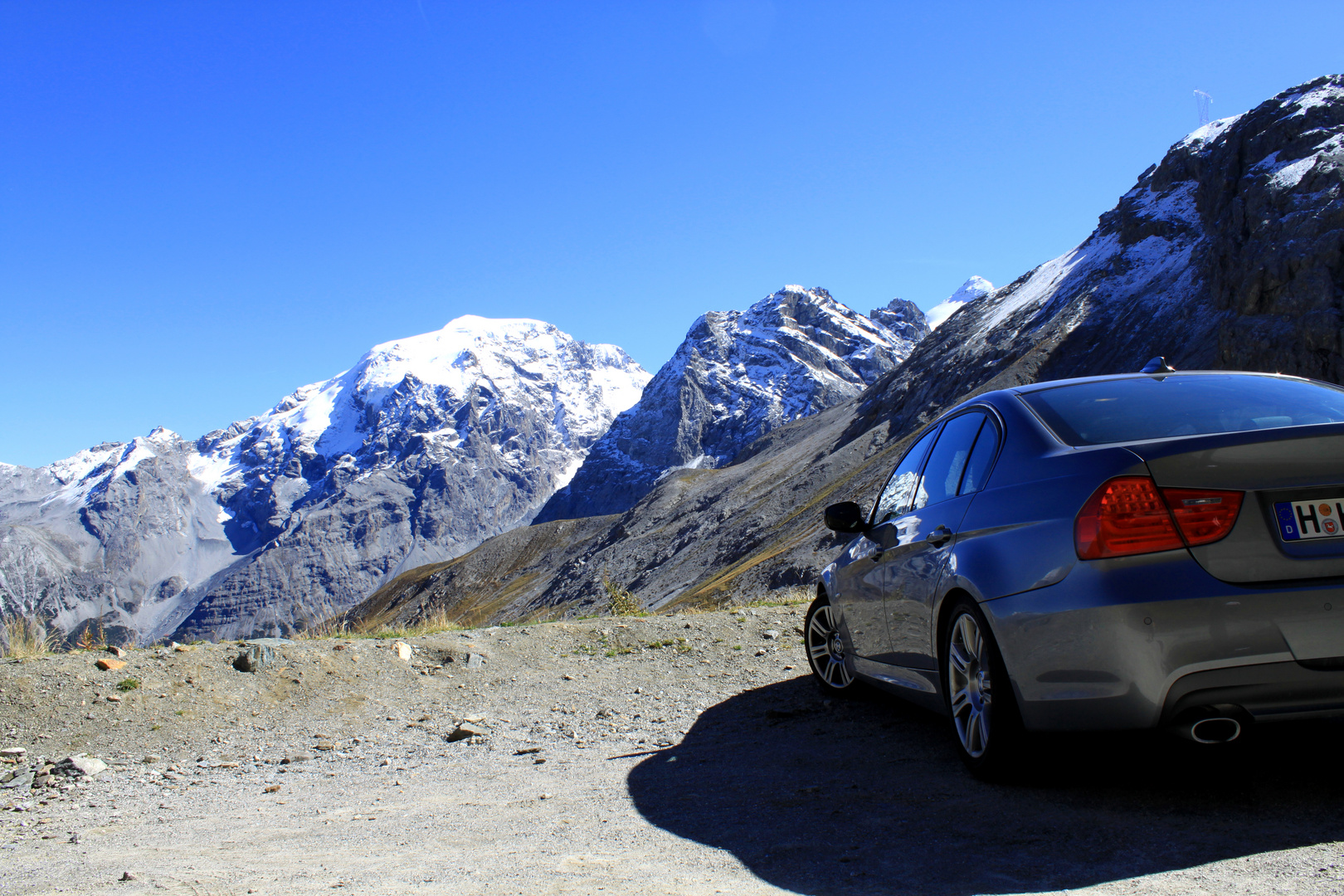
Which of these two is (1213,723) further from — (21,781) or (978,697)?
(21,781)

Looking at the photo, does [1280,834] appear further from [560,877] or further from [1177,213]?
[1177,213]

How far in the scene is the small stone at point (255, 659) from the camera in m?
7.34

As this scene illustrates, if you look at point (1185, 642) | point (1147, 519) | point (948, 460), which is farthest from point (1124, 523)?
point (948, 460)

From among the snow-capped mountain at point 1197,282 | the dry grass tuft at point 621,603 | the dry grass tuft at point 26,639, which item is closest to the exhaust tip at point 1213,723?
the dry grass tuft at point 26,639

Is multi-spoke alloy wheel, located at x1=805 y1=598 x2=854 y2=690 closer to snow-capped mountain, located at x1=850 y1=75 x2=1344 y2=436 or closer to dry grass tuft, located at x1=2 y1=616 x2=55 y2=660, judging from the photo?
dry grass tuft, located at x1=2 y1=616 x2=55 y2=660

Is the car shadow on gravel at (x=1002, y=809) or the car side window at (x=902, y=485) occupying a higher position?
the car side window at (x=902, y=485)

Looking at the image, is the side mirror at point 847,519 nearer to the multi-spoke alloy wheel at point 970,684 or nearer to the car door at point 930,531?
the car door at point 930,531

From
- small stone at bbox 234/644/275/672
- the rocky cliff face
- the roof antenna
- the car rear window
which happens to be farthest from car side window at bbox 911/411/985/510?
the rocky cliff face

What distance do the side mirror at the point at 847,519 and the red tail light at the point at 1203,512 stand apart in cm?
244

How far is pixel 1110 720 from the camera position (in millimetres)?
3244

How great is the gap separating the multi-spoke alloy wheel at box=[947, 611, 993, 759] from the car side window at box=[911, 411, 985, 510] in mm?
725

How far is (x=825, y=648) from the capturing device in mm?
6488

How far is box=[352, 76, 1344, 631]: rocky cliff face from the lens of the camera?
5159 cm

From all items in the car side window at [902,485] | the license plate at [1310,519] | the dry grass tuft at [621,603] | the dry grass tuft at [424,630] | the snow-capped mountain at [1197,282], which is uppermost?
the snow-capped mountain at [1197,282]
